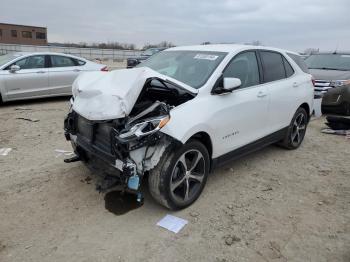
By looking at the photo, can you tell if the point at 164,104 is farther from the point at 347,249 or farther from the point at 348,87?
the point at 348,87

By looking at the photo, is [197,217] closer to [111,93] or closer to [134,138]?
[134,138]

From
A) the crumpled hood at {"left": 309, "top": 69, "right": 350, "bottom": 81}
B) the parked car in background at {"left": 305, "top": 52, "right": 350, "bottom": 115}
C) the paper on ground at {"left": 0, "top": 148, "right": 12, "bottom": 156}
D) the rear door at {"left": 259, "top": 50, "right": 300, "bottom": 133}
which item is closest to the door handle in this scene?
the rear door at {"left": 259, "top": 50, "right": 300, "bottom": 133}

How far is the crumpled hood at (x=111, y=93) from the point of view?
323 centimetres

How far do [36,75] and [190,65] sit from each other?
6.28 metres

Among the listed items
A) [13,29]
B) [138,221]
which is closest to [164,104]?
[138,221]

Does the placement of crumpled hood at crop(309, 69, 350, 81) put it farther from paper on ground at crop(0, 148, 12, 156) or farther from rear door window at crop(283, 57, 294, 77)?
paper on ground at crop(0, 148, 12, 156)

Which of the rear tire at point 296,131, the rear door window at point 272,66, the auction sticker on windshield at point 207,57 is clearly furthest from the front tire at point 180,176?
the rear tire at point 296,131

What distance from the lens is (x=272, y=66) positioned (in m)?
5.12

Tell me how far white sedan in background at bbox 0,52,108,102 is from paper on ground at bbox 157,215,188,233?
22.9 ft

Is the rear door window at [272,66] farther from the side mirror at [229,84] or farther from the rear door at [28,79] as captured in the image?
the rear door at [28,79]

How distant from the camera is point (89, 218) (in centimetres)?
345

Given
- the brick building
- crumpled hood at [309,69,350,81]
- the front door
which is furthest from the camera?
the brick building

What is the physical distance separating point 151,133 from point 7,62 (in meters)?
7.31

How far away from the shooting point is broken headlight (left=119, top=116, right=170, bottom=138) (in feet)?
10.1
